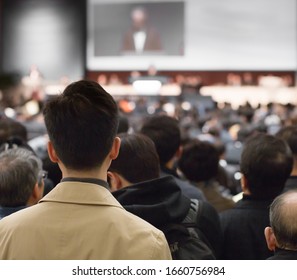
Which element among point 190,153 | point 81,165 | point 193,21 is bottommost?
point 190,153

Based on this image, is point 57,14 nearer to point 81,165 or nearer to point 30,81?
point 30,81

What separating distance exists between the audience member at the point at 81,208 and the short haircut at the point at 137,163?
0.61m

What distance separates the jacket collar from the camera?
1.28 metres

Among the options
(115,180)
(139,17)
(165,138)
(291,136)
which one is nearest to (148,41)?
(139,17)

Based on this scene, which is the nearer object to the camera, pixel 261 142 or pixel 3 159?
pixel 3 159

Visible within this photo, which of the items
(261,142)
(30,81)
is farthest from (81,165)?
(30,81)

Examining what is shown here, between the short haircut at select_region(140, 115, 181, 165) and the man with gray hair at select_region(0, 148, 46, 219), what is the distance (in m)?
0.80

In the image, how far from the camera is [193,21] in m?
16.6

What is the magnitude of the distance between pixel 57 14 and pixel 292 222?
1709cm

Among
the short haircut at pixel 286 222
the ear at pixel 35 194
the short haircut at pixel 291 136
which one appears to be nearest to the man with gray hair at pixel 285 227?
the short haircut at pixel 286 222

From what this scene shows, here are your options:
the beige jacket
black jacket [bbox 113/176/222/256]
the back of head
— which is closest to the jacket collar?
the beige jacket

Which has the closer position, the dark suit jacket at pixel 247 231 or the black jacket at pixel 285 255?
the black jacket at pixel 285 255

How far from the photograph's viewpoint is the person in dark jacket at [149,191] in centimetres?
172

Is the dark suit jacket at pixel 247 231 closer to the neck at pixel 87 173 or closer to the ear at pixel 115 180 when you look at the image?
the ear at pixel 115 180
